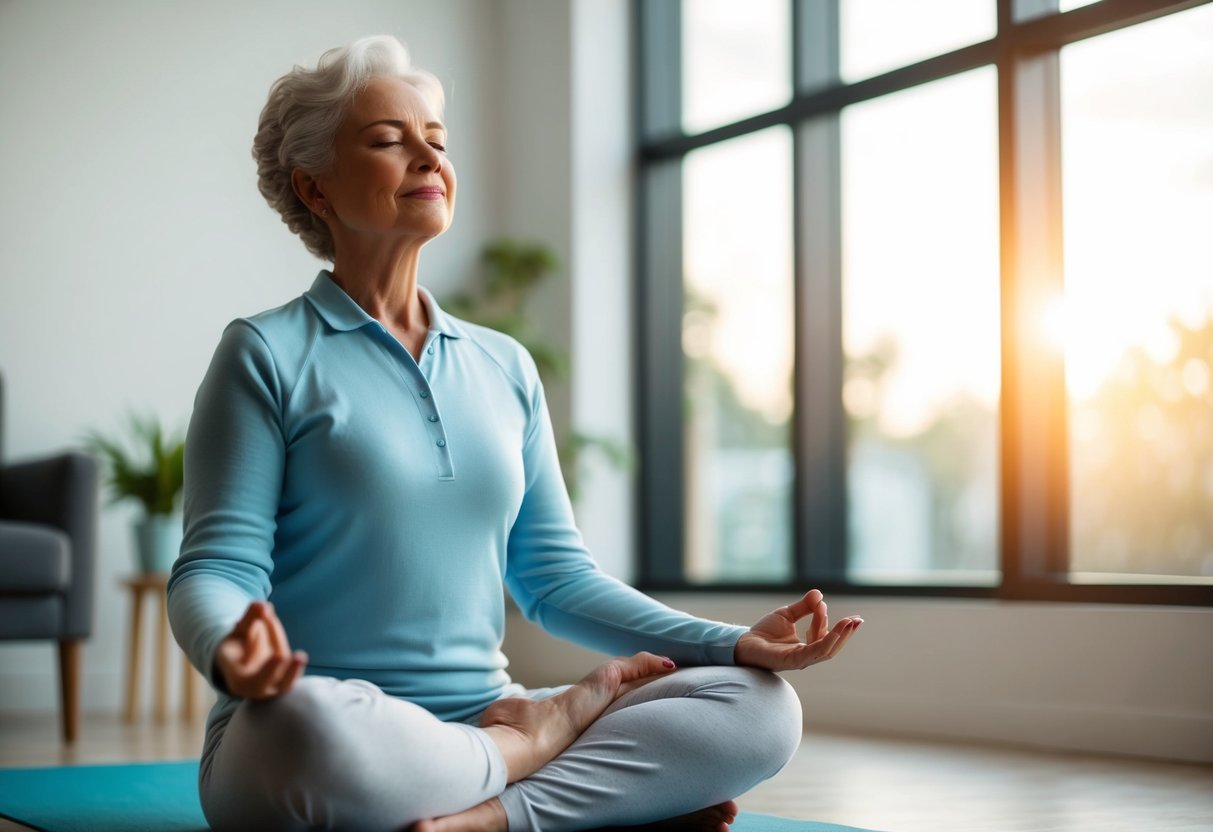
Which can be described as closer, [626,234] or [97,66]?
[97,66]

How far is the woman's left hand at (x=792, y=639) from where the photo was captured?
5.47 ft

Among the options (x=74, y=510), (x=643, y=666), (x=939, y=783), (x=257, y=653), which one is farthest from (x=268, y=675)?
(x=74, y=510)

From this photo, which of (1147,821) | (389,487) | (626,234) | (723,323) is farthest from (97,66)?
(1147,821)

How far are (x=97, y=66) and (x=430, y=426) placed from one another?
344 centimetres

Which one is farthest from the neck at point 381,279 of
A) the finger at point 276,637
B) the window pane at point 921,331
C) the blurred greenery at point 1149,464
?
the window pane at point 921,331

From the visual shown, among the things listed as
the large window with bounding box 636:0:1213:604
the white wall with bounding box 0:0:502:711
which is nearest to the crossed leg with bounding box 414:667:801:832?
the large window with bounding box 636:0:1213:604

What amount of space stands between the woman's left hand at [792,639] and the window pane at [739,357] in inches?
116

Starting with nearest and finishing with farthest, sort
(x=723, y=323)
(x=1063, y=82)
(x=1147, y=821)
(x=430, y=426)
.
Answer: (x=430, y=426)
(x=1147, y=821)
(x=1063, y=82)
(x=723, y=323)

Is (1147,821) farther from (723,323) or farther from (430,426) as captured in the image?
(723,323)

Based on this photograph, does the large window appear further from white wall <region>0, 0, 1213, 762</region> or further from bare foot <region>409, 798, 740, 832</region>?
bare foot <region>409, 798, 740, 832</region>

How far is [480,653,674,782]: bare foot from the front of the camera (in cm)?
170

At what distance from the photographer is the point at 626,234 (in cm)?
538

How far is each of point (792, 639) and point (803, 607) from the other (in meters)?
0.11

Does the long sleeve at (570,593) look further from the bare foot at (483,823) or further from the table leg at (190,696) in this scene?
the table leg at (190,696)
